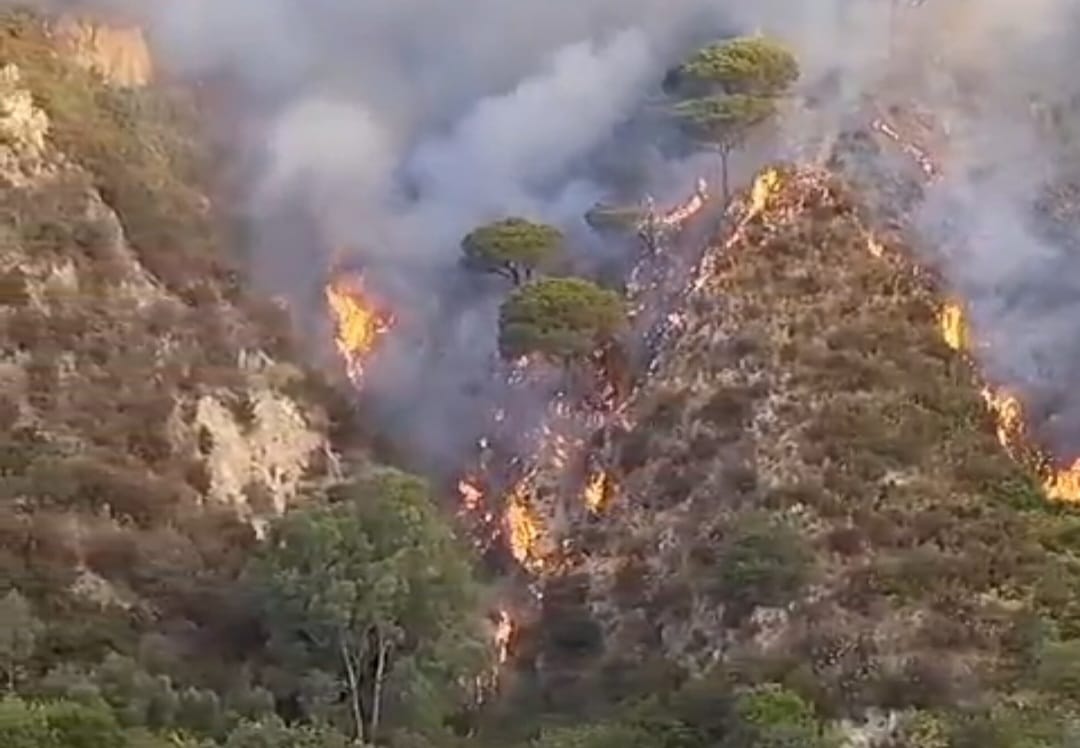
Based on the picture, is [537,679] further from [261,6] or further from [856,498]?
[261,6]

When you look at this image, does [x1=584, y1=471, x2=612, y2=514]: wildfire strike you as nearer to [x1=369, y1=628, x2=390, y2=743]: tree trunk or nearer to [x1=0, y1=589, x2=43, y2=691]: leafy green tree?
[x1=369, y1=628, x2=390, y2=743]: tree trunk

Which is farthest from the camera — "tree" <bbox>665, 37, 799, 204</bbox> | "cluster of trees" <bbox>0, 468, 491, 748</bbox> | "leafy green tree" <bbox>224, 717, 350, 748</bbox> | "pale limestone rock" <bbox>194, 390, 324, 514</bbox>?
"tree" <bbox>665, 37, 799, 204</bbox>

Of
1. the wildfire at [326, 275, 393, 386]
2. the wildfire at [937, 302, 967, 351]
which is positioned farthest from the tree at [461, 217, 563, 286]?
the wildfire at [937, 302, 967, 351]

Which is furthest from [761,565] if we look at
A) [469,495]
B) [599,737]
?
[469,495]

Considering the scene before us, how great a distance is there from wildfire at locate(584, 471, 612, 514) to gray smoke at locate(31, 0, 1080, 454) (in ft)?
18.5

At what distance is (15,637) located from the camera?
3644 centimetres

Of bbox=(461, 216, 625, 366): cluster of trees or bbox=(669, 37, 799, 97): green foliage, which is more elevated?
bbox=(669, 37, 799, 97): green foliage

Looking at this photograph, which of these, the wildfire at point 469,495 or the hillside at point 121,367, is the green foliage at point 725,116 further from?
the hillside at point 121,367

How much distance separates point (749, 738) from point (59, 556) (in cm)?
1724

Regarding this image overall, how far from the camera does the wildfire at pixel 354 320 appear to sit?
57.2 meters

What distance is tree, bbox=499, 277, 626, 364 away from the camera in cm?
5097

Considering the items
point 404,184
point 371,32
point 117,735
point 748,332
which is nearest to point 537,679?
point 748,332

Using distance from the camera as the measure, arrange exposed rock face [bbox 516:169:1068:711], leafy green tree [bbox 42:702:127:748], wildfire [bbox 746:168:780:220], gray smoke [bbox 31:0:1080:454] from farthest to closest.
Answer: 1. wildfire [bbox 746:168:780:220]
2. gray smoke [bbox 31:0:1080:454]
3. exposed rock face [bbox 516:169:1068:711]
4. leafy green tree [bbox 42:702:127:748]

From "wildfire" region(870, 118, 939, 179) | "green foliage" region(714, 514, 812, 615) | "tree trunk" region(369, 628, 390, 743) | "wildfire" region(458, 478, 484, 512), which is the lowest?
"tree trunk" region(369, 628, 390, 743)
